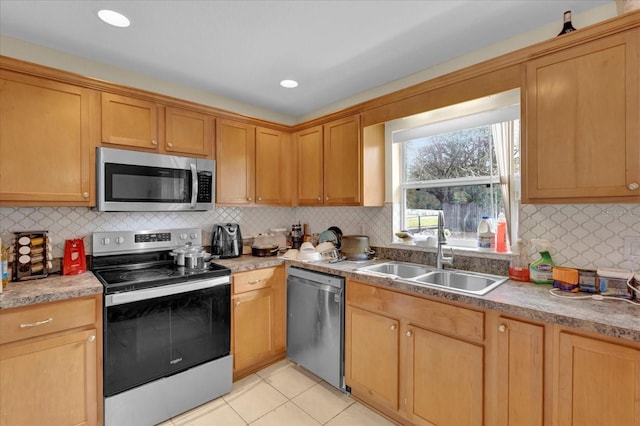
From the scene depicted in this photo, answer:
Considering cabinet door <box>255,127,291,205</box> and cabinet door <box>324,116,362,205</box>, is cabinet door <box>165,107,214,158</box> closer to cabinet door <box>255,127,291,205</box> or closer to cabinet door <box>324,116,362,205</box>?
cabinet door <box>255,127,291,205</box>

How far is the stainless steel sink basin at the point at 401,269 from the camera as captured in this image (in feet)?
7.48

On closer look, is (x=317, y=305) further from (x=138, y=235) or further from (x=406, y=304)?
(x=138, y=235)

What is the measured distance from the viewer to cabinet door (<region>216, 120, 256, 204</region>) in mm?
2619

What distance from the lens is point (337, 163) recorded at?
2695 millimetres

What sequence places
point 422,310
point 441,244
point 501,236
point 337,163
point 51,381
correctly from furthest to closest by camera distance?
point 337,163 < point 441,244 < point 501,236 < point 422,310 < point 51,381

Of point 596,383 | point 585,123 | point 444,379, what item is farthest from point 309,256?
point 585,123

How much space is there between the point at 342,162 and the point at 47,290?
2.15 metres

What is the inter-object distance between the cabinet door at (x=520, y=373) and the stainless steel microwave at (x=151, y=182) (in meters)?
2.22

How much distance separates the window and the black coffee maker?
4.85 ft

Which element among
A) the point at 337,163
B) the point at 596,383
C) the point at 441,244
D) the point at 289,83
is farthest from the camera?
the point at 337,163

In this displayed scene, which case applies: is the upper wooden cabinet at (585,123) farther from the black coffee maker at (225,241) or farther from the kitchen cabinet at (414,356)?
the black coffee maker at (225,241)

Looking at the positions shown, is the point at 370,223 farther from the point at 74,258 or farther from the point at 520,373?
the point at 74,258

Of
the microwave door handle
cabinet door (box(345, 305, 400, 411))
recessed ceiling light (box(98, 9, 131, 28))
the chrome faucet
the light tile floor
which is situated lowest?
the light tile floor

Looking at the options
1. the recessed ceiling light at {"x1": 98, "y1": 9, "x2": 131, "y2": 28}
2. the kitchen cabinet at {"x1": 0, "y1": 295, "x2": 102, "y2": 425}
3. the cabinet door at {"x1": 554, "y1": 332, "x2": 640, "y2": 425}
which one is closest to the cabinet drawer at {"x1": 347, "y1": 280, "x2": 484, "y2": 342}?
the cabinet door at {"x1": 554, "y1": 332, "x2": 640, "y2": 425}
